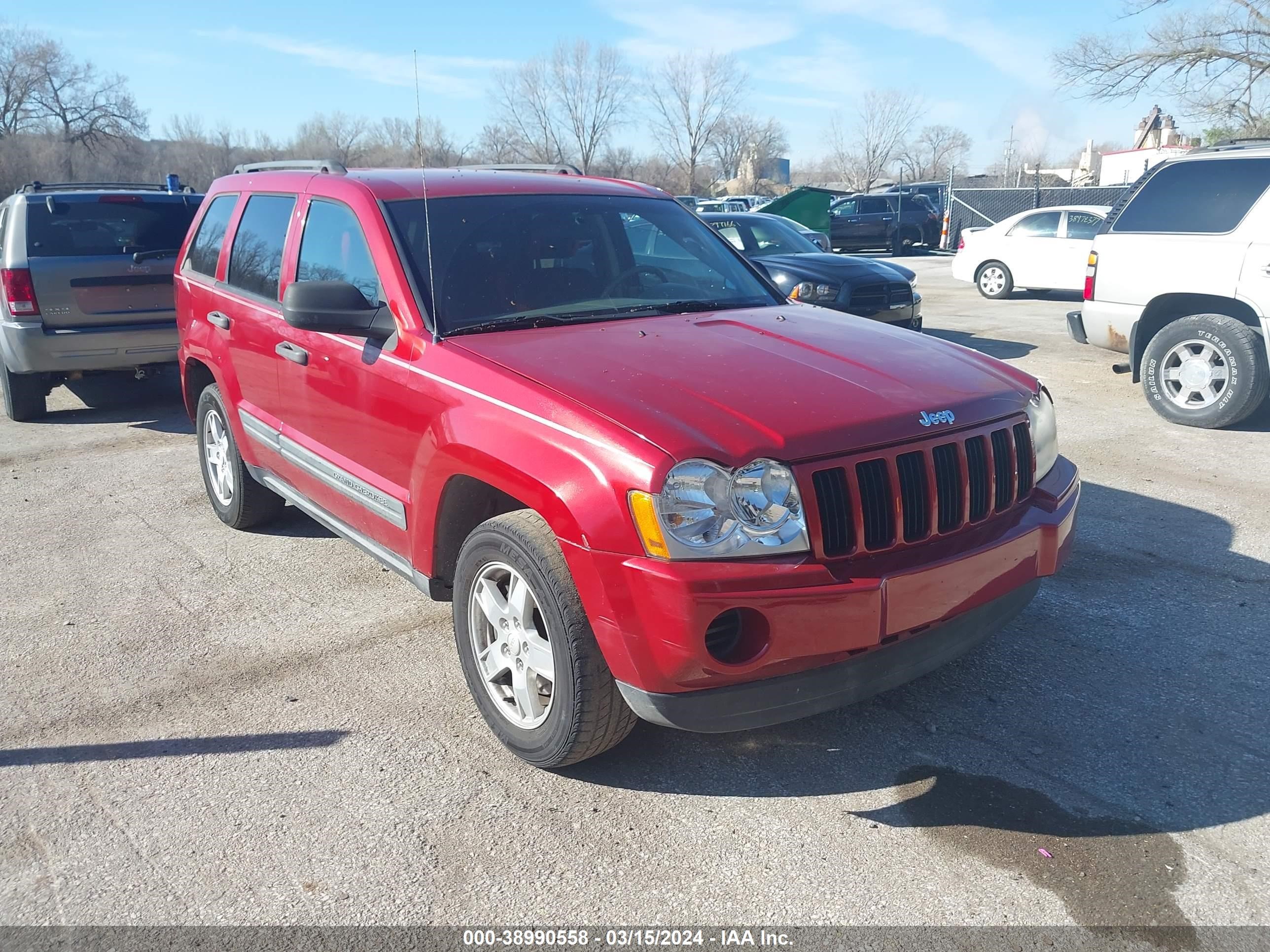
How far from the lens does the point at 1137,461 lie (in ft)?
22.1

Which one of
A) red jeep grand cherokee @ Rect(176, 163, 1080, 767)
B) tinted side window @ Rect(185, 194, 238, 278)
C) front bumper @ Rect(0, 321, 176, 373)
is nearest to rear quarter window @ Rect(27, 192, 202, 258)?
front bumper @ Rect(0, 321, 176, 373)

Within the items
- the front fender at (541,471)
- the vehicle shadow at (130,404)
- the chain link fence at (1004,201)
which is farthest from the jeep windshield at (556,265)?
the chain link fence at (1004,201)

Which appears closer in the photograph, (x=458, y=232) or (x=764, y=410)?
(x=764, y=410)

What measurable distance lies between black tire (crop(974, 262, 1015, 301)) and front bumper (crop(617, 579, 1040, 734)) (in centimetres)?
1435

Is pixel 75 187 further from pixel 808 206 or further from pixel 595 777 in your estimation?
pixel 808 206

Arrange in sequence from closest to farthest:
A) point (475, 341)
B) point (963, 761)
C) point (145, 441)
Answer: point (963, 761) < point (475, 341) < point (145, 441)

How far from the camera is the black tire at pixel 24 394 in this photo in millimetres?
8391

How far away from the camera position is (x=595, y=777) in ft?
10.8

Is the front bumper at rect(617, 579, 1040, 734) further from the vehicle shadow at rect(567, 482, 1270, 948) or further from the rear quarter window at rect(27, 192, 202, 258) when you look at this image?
the rear quarter window at rect(27, 192, 202, 258)

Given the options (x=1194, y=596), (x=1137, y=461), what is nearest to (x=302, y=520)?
(x=1194, y=596)

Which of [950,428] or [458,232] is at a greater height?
[458,232]

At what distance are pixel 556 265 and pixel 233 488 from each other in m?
2.59

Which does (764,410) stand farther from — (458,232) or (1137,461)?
(1137,461)

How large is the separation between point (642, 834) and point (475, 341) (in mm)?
1719
